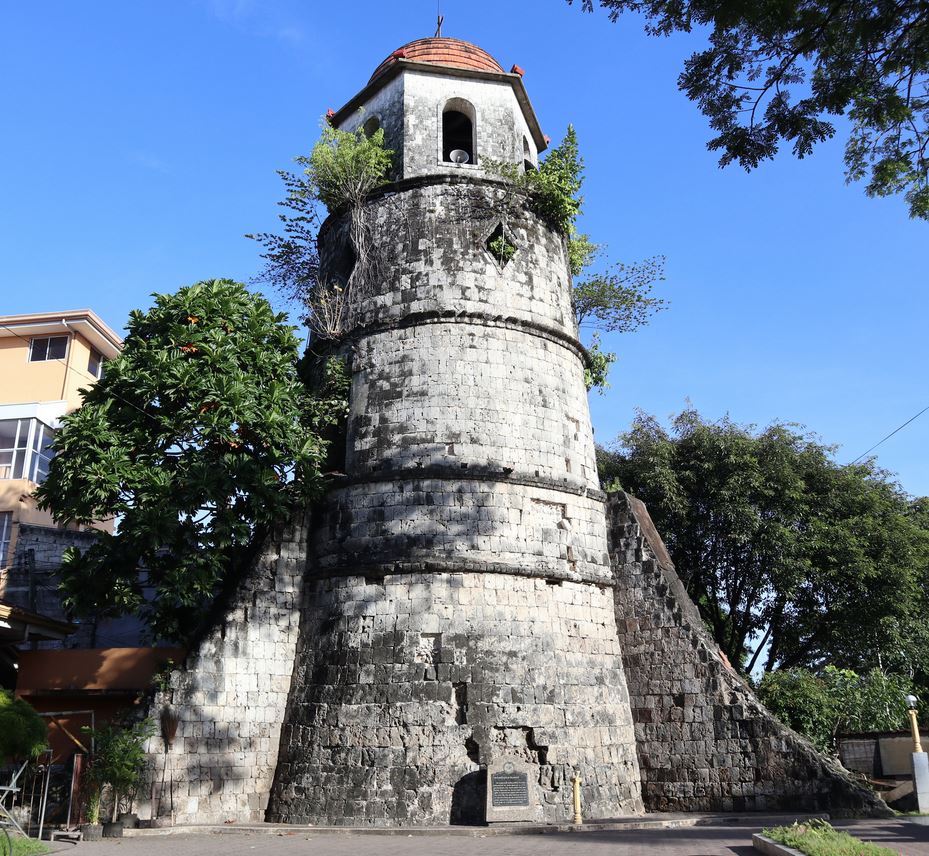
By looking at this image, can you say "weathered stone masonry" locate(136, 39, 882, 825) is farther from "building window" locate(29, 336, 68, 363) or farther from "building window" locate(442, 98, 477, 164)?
"building window" locate(29, 336, 68, 363)

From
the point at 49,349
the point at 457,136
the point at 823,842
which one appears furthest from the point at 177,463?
the point at 49,349

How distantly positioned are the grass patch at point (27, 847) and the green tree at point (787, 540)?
49.8ft

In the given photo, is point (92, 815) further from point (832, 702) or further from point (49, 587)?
point (832, 702)

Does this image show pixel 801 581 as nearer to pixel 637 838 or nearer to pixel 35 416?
pixel 637 838

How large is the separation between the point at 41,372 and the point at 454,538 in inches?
631

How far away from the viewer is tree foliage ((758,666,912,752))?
50.4ft

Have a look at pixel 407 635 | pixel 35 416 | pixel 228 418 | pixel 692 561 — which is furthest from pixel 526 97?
pixel 35 416

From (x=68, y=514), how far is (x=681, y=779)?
9687 millimetres

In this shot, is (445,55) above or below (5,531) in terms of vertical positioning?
above

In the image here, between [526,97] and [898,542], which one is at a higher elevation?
[526,97]

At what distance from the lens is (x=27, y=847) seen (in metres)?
7.98

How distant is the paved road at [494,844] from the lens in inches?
317

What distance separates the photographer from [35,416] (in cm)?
2081

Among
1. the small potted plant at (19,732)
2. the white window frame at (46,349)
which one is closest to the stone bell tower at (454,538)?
the small potted plant at (19,732)
